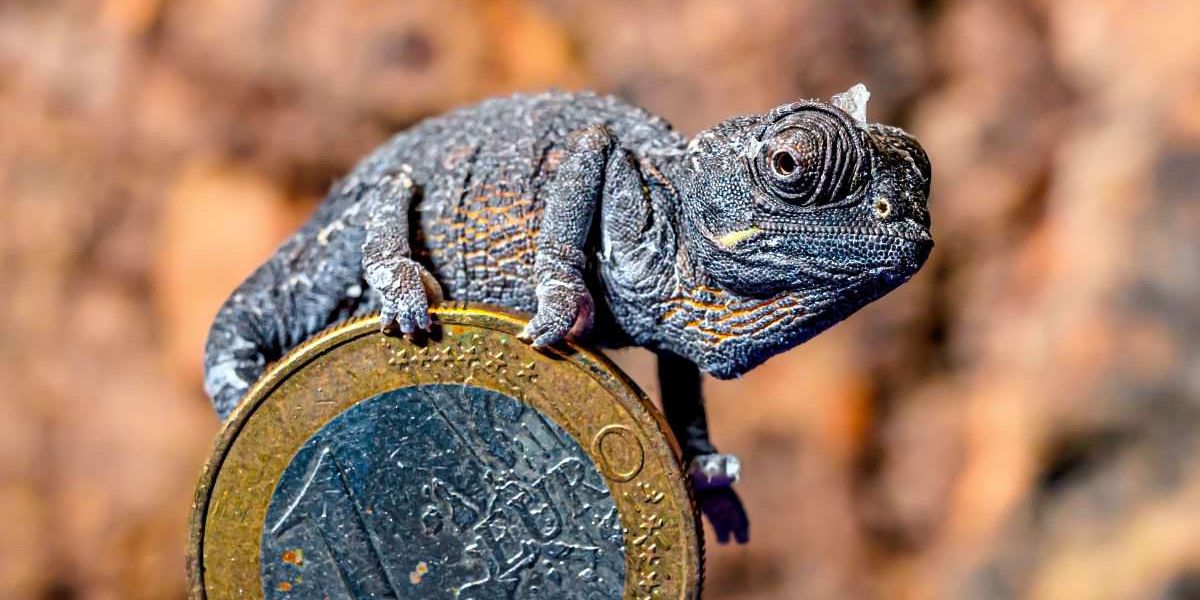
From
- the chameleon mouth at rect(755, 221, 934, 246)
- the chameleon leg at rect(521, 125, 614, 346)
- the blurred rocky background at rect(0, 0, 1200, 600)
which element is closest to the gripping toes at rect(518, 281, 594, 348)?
the chameleon leg at rect(521, 125, 614, 346)

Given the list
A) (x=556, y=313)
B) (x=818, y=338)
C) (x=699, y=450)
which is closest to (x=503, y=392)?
(x=556, y=313)

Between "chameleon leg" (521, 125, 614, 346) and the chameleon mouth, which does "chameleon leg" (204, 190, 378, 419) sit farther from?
the chameleon mouth

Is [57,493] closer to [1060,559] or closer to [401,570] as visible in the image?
[401,570]

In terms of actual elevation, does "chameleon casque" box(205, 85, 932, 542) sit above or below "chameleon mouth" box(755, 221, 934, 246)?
above

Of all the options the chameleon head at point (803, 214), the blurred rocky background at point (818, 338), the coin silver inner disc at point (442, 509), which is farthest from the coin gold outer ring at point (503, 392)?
the blurred rocky background at point (818, 338)

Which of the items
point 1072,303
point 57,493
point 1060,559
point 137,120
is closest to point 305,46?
point 137,120

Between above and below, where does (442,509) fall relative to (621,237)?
below

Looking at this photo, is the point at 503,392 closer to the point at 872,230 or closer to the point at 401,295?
the point at 401,295
